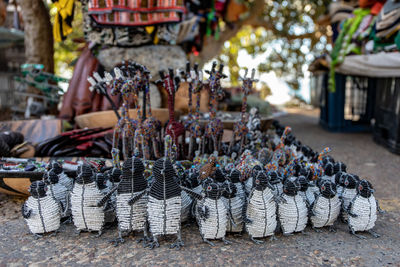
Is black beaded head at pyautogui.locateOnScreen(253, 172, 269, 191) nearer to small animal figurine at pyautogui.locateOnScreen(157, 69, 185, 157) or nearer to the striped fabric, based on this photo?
small animal figurine at pyautogui.locateOnScreen(157, 69, 185, 157)

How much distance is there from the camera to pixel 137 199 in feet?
7.00

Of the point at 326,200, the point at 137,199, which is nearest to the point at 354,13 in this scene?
the point at 326,200

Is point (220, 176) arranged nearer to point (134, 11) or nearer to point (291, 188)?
point (291, 188)

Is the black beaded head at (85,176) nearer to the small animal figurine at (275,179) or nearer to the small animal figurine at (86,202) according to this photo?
the small animal figurine at (86,202)

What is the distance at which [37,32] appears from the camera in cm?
600

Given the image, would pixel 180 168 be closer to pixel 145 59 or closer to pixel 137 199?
pixel 137 199

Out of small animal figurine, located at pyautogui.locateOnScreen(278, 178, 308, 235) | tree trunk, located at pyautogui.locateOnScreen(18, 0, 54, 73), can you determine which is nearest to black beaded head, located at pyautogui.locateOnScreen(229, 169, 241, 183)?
small animal figurine, located at pyautogui.locateOnScreen(278, 178, 308, 235)

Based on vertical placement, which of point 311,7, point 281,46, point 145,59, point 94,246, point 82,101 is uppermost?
point 311,7

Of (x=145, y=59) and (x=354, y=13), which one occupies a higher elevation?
(x=354, y=13)

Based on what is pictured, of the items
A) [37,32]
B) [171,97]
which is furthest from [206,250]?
[37,32]

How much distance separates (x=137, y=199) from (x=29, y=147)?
2109 millimetres

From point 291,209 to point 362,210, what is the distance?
19.1 inches

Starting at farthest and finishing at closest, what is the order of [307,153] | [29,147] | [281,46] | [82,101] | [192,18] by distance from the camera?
[281,46] → [192,18] → [82,101] → [29,147] → [307,153]

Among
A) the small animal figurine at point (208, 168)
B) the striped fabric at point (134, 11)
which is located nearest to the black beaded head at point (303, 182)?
the small animal figurine at point (208, 168)
